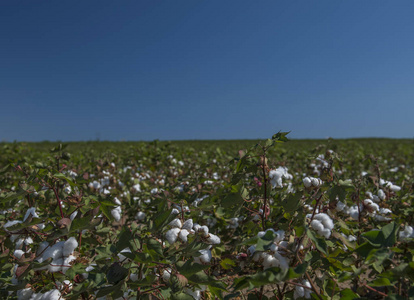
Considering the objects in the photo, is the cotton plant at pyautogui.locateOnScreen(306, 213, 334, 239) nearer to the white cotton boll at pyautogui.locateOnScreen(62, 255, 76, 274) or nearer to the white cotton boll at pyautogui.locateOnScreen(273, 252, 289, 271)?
the white cotton boll at pyautogui.locateOnScreen(273, 252, 289, 271)

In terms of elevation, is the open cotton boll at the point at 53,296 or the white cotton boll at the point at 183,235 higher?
the white cotton boll at the point at 183,235

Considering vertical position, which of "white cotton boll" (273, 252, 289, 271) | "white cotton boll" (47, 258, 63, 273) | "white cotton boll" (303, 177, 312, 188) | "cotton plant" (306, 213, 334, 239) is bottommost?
"white cotton boll" (47, 258, 63, 273)

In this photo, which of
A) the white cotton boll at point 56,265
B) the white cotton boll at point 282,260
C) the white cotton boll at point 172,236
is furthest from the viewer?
the white cotton boll at point 172,236

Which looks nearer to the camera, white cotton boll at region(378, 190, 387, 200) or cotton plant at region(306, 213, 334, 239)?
cotton plant at region(306, 213, 334, 239)

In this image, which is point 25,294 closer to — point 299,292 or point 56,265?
point 56,265

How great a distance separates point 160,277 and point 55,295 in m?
0.43

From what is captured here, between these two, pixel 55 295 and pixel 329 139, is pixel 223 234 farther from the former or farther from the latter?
pixel 55 295

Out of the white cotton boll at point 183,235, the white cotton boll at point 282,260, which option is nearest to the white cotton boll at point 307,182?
the white cotton boll at point 282,260

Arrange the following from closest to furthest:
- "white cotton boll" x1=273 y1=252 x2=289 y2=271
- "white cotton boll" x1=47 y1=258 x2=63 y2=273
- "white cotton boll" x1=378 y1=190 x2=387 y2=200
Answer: "white cotton boll" x1=273 y1=252 x2=289 y2=271
"white cotton boll" x1=47 y1=258 x2=63 y2=273
"white cotton boll" x1=378 y1=190 x2=387 y2=200

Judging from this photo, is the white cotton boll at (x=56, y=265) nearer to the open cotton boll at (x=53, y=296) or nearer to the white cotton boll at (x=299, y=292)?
the open cotton boll at (x=53, y=296)

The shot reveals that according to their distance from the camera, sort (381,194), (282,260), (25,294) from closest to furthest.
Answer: (282,260) < (25,294) < (381,194)

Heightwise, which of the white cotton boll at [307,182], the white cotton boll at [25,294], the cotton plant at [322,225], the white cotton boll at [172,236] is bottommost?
the white cotton boll at [25,294]

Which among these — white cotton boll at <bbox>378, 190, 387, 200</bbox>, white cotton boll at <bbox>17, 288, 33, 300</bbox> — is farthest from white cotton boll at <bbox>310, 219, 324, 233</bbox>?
white cotton boll at <bbox>378, 190, 387, 200</bbox>

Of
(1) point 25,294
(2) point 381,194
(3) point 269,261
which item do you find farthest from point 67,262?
(2) point 381,194
